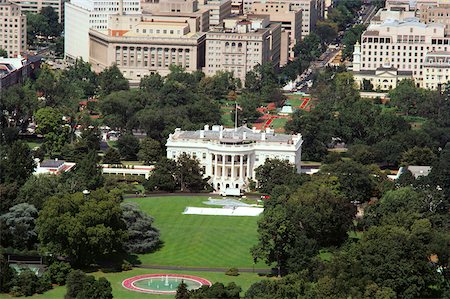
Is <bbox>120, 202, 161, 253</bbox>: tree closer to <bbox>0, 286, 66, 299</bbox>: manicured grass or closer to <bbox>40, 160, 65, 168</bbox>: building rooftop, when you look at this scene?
<bbox>0, 286, 66, 299</bbox>: manicured grass

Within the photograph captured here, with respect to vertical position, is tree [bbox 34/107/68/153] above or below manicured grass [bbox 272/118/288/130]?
above

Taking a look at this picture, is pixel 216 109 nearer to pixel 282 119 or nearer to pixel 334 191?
pixel 282 119

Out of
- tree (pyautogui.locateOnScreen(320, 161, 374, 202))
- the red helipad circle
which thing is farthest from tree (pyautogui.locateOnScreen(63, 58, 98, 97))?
the red helipad circle

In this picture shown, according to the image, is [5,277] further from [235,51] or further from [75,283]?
[235,51]

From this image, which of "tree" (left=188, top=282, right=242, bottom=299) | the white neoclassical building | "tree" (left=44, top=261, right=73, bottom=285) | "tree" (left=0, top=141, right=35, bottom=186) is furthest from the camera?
the white neoclassical building

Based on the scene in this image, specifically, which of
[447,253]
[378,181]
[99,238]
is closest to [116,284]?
[99,238]

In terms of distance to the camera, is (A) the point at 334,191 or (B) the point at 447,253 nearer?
(B) the point at 447,253

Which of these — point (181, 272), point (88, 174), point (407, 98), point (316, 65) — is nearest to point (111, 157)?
point (88, 174)

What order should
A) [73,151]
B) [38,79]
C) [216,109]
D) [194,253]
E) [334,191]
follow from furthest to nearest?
[38,79]
[216,109]
[73,151]
[334,191]
[194,253]
